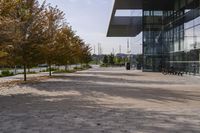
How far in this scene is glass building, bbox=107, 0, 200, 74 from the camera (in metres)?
36.5

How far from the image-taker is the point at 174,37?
44.3 metres

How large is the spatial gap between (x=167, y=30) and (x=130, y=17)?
39.3 feet

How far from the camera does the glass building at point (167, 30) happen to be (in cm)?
3648

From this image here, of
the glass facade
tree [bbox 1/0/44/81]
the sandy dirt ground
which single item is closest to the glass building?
the glass facade

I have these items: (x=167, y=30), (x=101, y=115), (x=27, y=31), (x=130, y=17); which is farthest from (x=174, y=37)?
(x=101, y=115)

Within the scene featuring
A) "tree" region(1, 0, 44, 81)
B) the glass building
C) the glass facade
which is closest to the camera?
"tree" region(1, 0, 44, 81)

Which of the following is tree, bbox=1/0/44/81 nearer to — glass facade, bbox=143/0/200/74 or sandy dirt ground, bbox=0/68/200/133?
sandy dirt ground, bbox=0/68/200/133

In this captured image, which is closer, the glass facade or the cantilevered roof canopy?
the glass facade

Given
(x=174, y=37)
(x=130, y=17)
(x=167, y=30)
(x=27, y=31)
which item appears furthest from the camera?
(x=130, y=17)

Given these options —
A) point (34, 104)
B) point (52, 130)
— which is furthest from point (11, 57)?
point (52, 130)

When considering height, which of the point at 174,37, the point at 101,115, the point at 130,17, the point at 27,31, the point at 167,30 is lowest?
the point at 101,115

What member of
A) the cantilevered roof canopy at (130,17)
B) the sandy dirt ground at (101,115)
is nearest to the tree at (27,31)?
the sandy dirt ground at (101,115)

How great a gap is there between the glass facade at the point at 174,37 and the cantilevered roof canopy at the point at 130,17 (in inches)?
28.5

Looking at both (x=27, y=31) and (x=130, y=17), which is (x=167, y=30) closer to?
(x=130, y=17)
